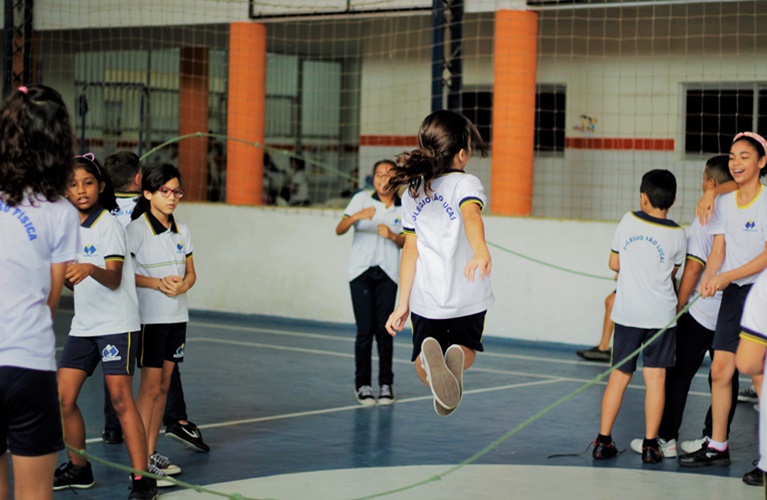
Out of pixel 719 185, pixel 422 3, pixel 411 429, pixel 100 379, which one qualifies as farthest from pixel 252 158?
pixel 719 185

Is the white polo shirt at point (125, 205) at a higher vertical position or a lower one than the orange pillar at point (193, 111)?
lower

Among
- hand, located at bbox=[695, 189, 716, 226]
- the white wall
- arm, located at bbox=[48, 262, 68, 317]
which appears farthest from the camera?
the white wall

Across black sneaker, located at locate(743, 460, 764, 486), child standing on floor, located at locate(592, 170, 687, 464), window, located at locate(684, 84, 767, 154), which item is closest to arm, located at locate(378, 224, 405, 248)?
child standing on floor, located at locate(592, 170, 687, 464)

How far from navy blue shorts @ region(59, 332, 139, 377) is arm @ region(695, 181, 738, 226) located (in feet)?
10.6

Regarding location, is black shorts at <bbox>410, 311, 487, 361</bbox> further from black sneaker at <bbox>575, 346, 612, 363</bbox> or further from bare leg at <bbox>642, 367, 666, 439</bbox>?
black sneaker at <bbox>575, 346, 612, 363</bbox>

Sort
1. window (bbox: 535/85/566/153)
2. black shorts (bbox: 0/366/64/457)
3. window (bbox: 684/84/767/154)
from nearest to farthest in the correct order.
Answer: black shorts (bbox: 0/366/64/457)
window (bbox: 684/84/767/154)
window (bbox: 535/85/566/153)

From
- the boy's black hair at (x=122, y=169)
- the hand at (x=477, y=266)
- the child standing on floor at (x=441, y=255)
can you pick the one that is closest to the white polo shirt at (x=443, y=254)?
the child standing on floor at (x=441, y=255)

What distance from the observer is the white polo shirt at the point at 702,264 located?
20.4 ft

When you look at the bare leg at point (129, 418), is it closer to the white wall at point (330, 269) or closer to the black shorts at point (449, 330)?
the black shorts at point (449, 330)

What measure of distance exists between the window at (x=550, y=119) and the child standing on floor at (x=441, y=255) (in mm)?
8662

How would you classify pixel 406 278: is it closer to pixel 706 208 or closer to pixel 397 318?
pixel 397 318

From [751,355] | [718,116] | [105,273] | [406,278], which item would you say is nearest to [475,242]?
[406,278]

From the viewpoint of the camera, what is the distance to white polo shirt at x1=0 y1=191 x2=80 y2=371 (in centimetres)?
320

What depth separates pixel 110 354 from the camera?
16.4 feet
